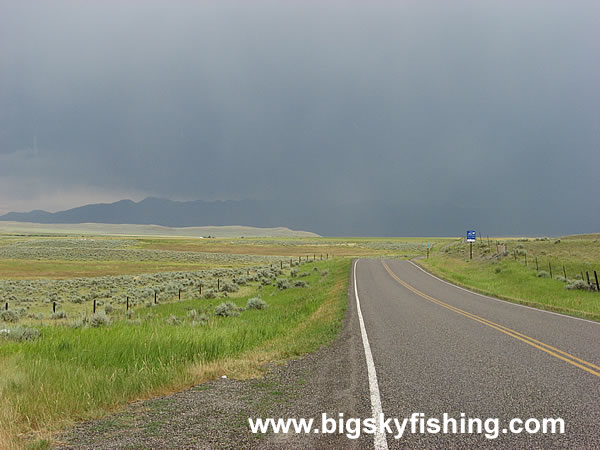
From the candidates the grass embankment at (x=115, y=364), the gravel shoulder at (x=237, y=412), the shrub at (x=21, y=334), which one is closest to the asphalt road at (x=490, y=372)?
the gravel shoulder at (x=237, y=412)

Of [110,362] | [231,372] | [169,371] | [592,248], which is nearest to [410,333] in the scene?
[231,372]

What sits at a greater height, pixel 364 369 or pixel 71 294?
pixel 364 369

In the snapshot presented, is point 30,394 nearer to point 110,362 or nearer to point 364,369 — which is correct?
point 110,362

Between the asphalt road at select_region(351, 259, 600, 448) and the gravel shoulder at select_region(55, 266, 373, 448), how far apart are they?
0.55 m

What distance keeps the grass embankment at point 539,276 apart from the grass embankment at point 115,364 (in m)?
11.9

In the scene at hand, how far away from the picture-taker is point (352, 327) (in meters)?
11.5

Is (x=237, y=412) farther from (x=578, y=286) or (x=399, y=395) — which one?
(x=578, y=286)

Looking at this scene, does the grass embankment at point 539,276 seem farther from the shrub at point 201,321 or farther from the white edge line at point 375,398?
the shrub at point 201,321

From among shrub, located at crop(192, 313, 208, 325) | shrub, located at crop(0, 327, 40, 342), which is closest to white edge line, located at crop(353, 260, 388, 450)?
shrub, located at crop(192, 313, 208, 325)

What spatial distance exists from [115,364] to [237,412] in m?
4.21

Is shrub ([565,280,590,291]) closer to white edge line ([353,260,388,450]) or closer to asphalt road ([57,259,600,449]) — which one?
asphalt road ([57,259,600,449])

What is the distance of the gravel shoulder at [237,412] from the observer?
4.30 meters

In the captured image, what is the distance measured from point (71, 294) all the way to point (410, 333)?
30.6 m

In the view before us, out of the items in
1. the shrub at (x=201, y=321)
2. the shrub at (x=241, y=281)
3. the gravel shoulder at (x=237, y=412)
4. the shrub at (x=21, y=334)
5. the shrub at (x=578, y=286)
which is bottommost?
the shrub at (x=241, y=281)
